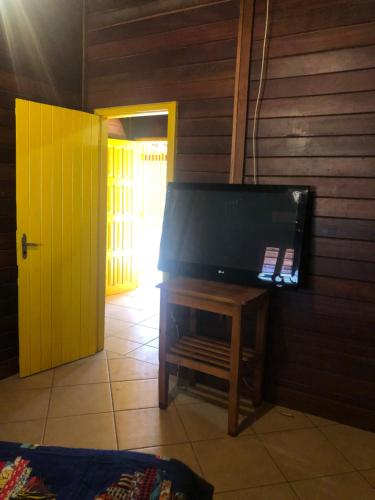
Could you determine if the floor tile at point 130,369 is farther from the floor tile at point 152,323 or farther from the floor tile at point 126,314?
the floor tile at point 126,314

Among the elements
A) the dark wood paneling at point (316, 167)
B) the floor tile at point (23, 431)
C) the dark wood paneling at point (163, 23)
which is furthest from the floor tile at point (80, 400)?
the dark wood paneling at point (163, 23)

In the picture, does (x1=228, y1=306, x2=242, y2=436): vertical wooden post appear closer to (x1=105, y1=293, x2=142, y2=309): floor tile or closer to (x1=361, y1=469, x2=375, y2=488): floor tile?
(x1=361, y1=469, x2=375, y2=488): floor tile

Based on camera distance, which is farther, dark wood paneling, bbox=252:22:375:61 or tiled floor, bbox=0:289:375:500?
dark wood paneling, bbox=252:22:375:61

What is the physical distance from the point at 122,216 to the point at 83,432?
3.20 m

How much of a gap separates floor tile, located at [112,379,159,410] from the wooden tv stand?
0.14m

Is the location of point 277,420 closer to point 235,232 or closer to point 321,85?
point 235,232

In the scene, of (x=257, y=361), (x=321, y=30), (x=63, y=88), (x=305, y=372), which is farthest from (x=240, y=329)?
(x=63, y=88)

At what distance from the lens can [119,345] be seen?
356cm

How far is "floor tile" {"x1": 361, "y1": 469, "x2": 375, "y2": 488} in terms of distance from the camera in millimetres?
1994

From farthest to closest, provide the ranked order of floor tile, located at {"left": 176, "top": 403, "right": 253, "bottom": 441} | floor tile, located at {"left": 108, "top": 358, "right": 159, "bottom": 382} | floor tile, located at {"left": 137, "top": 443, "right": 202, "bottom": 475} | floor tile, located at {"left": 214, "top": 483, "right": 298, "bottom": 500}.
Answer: floor tile, located at {"left": 108, "top": 358, "right": 159, "bottom": 382} → floor tile, located at {"left": 176, "top": 403, "right": 253, "bottom": 441} → floor tile, located at {"left": 137, "top": 443, "right": 202, "bottom": 475} → floor tile, located at {"left": 214, "top": 483, "right": 298, "bottom": 500}

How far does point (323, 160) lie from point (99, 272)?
6.34 ft

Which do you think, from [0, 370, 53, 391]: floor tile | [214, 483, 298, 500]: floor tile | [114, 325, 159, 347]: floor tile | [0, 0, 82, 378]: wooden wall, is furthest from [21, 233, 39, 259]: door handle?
[214, 483, 298, 500]: floor tile

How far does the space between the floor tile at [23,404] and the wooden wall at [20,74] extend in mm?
295

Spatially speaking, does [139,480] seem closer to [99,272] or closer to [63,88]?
[99,272]
